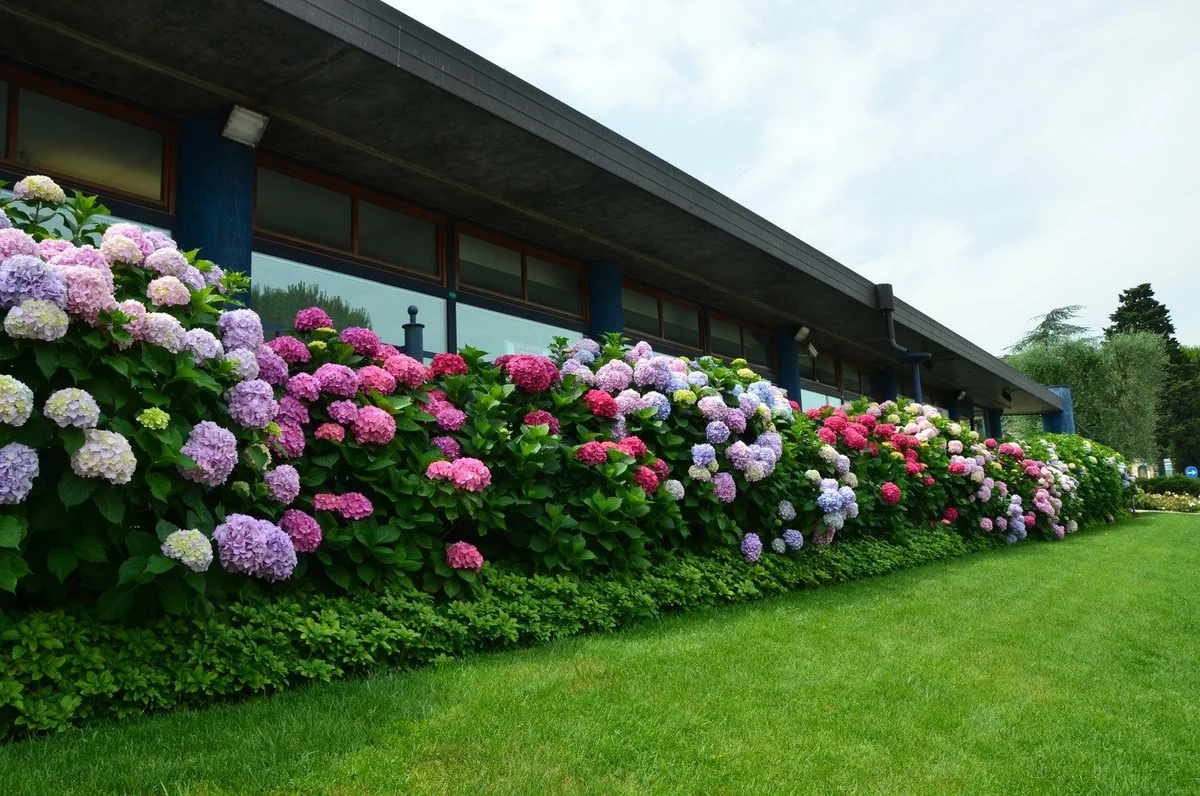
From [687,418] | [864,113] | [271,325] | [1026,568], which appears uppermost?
[864,113]

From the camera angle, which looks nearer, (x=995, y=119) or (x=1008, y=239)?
(x=995, y=119)

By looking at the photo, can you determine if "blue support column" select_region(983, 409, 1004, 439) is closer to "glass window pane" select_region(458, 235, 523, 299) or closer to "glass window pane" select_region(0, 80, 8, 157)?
"glass window pane" select_region(458, 235, 523, 299)

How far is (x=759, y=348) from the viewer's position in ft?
42.2

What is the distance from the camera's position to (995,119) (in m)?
8.42

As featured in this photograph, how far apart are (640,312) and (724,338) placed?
2.08 meters

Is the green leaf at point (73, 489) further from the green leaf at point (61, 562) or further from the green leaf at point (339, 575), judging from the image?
the green leaf at point (339, 575)

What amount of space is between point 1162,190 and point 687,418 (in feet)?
28.9

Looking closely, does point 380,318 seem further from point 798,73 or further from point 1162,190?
point 1162,190

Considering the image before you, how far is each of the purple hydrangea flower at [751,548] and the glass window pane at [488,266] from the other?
4.05m

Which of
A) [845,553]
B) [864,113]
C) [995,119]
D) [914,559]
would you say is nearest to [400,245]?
[864,113]

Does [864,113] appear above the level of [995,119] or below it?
below

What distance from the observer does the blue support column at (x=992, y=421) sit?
24062 mm

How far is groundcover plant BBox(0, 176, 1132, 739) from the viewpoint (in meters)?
2.76

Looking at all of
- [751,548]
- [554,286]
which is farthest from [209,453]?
[554,286]
